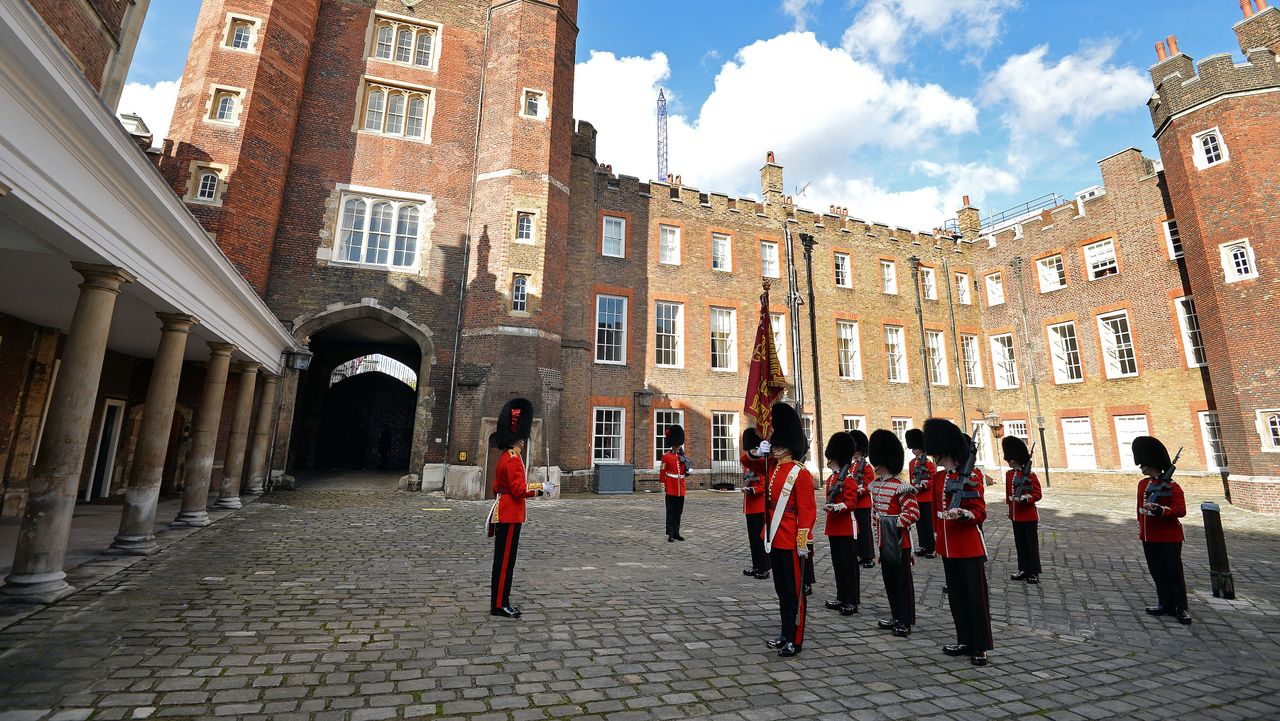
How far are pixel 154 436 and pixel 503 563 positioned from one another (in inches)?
260

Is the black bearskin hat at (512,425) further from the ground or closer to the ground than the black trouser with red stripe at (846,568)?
further from the ground

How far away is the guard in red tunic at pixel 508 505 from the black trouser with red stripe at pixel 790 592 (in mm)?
2551

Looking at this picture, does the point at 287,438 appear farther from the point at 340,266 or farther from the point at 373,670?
the point at 373,670

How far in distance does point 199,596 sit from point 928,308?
2922cm

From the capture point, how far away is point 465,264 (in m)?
18.8

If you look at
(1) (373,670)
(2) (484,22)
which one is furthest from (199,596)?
(2) (484,22)

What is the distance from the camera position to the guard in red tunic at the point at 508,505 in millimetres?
5316

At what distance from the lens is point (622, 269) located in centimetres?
2167

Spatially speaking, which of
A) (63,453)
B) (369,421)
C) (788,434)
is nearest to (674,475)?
(788,434)

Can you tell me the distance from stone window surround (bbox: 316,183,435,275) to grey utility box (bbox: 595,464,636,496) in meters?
9.49

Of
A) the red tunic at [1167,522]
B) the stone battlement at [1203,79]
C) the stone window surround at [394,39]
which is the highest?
the stone window surround at [394,39]

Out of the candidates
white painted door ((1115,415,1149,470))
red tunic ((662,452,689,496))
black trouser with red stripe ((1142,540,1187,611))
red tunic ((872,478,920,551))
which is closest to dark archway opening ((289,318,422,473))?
red tunic ((662,452,689,496))

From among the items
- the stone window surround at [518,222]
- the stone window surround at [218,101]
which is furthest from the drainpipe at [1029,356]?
the stone window surround at [218,101]

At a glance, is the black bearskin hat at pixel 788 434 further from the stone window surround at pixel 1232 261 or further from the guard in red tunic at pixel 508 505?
the stone window surround at pixel 1232 261
